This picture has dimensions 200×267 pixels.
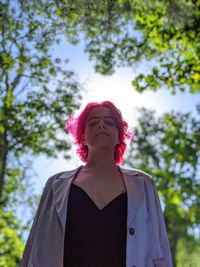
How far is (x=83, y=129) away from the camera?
3.59 meters

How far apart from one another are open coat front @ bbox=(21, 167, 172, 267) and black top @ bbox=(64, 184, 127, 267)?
56mm

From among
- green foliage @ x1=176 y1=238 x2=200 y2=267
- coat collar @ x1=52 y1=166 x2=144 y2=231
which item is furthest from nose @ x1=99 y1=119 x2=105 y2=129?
green foliage @ x1=176 y1=238 x2=200 y2=267

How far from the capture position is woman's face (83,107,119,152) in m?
3.30

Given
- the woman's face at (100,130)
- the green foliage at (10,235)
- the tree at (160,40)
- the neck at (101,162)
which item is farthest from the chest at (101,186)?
the green foliage at (10,235)

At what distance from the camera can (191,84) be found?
9.48 metres

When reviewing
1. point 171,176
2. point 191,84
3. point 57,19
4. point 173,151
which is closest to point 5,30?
point 57,19

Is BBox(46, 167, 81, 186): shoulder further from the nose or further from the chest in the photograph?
the nose

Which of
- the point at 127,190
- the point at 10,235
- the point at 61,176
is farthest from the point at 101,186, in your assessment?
the point at 10,235

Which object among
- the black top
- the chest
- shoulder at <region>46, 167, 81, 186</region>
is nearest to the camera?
the black top

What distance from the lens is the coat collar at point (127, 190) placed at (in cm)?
288

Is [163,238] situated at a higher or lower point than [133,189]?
lower

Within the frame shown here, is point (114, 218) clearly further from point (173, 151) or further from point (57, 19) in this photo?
point (173, 151)

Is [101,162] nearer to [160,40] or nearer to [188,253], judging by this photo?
[160,40]

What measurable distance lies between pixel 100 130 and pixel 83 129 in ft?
0.95
